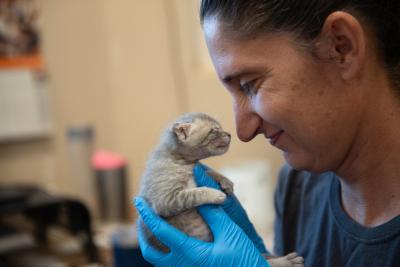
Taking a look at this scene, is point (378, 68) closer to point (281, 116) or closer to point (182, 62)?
point (281, 116)

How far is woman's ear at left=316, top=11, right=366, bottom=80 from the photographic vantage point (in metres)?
0.68

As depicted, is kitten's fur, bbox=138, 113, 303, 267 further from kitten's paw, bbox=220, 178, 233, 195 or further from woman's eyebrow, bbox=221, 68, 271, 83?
woman's eyebrow, bbox=221, 68, 271, 83

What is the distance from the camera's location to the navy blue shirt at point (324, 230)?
0.73m

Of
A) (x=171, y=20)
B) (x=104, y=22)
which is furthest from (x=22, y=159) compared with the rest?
(x=171, y=20)

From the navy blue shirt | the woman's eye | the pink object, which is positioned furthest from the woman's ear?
the pink object

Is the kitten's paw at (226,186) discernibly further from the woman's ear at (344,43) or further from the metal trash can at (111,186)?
the metal trash can at (111,186)

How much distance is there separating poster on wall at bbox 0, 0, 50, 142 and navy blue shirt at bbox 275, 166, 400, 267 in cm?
163

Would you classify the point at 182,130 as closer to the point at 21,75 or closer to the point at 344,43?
the point at 344,43

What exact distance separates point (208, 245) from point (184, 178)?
0.14m

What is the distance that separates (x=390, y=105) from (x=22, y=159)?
6.46 feet

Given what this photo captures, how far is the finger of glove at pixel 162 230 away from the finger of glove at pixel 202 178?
0.11 m

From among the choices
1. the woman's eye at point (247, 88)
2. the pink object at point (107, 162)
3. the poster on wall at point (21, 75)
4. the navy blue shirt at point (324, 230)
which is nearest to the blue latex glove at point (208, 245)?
the navy blue shirt at point (324, 230)

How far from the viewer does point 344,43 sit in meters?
0.70

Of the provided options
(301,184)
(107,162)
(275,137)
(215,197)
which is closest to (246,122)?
(275,137)
